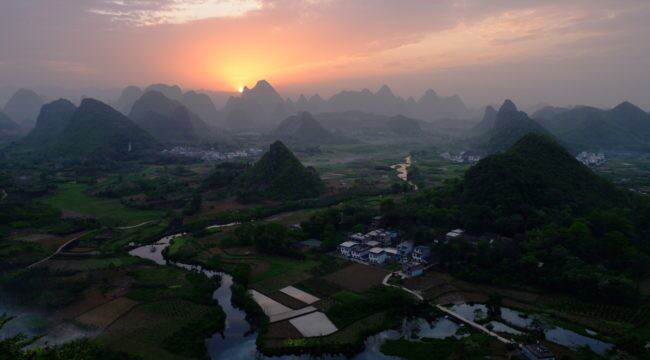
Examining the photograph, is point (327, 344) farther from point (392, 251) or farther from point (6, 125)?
point (6, 125)

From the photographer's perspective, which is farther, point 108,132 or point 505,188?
point 108,132

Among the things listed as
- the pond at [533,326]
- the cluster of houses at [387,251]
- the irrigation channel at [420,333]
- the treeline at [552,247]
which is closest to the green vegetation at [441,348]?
the irrigation channel at [420,333]

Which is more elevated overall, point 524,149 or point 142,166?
point 524,149

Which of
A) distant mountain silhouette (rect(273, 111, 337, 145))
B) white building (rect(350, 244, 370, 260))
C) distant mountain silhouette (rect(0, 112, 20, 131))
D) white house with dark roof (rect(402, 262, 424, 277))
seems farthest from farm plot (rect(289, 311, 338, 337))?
distant mountain silhouette (rect(0, 112, 20, 131))

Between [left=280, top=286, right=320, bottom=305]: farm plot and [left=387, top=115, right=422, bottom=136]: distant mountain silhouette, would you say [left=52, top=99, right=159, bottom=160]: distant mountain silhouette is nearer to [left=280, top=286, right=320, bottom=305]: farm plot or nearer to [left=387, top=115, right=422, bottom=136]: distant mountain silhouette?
[left=280, top=286, right=320, bottom=305]: farm plot

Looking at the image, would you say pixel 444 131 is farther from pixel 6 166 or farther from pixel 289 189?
pixel 6 166

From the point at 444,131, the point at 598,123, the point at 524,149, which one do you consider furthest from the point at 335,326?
the point at 444,131

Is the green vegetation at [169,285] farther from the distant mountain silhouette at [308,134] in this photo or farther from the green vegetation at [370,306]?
the distant mountain silhouette at [308,134]
